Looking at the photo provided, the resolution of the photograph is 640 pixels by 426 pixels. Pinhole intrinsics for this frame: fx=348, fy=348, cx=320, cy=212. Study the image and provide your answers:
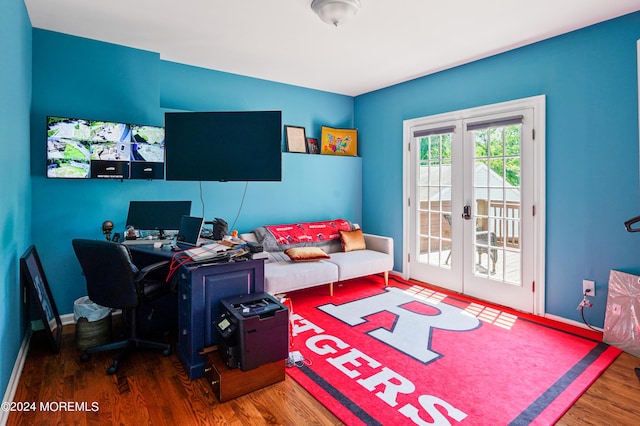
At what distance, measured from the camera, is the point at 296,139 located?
4684mm

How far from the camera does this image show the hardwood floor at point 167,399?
1.91 m

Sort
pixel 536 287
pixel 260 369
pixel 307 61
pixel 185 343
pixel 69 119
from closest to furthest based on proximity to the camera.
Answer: pixel 260 369
pixel 185 343
pixel 69 119
pixel 536 287
pixel 307 61

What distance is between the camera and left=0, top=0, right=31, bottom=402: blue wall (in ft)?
6.48

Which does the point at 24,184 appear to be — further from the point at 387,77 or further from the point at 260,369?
the point at 387,77

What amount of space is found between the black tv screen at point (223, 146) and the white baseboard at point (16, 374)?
166 centimetres

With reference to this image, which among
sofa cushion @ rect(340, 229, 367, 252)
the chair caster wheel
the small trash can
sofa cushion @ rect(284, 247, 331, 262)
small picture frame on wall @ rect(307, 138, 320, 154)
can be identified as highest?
small picture frame on wall @ rect(307, 138, 320, 154)

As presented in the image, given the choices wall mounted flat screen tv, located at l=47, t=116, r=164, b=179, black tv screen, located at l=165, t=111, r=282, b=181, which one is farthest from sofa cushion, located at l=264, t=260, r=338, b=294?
wall mounted flat screen tv, located at l=47, t=116, r=164, b=179

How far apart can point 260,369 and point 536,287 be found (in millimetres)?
2816

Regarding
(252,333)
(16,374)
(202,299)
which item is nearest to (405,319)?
(252,333)

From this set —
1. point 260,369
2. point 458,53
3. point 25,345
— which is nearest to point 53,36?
point 25,345

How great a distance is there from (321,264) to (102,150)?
7.92 feet

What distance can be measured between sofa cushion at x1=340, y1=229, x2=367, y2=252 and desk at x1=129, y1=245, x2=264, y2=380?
2.16 m

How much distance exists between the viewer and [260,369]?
218cm

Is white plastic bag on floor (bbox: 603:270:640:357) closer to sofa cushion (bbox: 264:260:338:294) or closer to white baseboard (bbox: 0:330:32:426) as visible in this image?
sofa cushion (bbox: 264:260:338:294)
